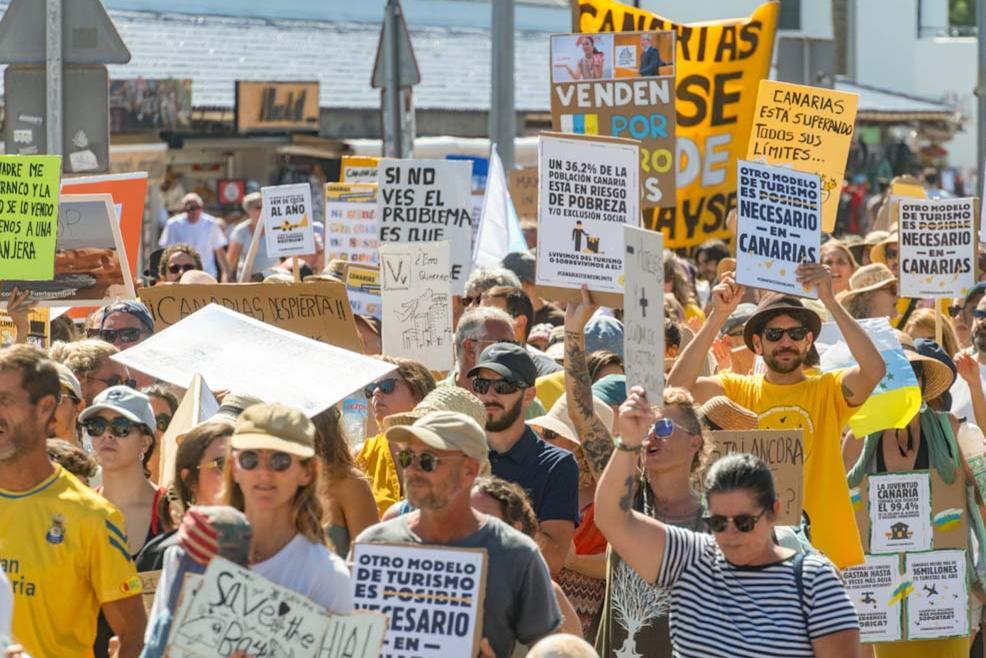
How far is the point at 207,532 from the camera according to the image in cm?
427

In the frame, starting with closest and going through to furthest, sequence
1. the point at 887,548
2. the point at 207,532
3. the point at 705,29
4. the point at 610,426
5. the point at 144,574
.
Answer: the point at 207,532 < the point at 144,574 < the point at 610,426 < the point at 887,548 < the point at 705,29

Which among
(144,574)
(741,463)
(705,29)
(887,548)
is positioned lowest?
(887,548)

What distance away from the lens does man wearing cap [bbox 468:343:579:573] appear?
6316 millimetres

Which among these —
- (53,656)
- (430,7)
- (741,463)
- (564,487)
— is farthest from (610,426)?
(430,7)

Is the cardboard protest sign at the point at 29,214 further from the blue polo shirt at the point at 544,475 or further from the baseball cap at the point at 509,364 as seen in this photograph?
the blue polo shirt at the point at 544,475

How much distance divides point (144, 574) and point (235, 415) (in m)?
0.61

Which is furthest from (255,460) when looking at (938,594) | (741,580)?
(938,594)

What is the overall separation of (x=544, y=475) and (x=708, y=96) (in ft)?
24.6

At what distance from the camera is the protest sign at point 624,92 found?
11445 millimetres

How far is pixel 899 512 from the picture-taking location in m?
7.89

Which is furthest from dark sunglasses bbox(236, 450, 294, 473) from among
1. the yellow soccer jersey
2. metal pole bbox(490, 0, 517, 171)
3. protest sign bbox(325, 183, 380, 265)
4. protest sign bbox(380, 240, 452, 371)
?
metal pole bbox(490, 0, 517, 171)

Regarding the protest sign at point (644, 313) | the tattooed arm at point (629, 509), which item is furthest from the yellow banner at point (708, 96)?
the tattooed arm at point (629, 509)

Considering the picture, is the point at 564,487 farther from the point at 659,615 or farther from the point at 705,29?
the point at 705,29

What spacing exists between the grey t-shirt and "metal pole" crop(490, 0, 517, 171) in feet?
33.0
